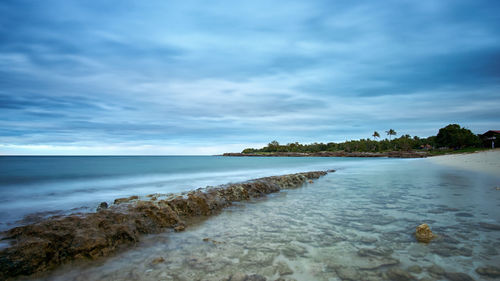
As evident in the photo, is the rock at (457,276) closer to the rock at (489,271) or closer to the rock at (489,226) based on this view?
the rock at (489,271)

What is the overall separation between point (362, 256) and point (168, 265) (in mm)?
3658

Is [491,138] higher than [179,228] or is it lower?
higher

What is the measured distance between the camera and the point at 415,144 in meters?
136

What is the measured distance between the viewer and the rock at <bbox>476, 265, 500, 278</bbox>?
3885 millimetres

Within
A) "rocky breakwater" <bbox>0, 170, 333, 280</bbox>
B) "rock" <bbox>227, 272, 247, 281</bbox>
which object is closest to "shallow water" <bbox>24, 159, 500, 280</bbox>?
"rock" <bbox>227, 272, 247, 281</bbox>

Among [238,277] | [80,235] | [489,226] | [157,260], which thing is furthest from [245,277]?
[489,226]

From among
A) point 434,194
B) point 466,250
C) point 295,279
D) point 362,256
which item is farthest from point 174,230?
point 434,194

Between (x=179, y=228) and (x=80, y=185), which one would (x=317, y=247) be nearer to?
(x=179, y=228)

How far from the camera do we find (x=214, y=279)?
398cm

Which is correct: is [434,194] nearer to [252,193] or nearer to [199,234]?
[252,193]

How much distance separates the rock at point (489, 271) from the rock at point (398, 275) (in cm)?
113

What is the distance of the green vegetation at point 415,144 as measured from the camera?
8512 cm

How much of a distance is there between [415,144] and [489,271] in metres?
158

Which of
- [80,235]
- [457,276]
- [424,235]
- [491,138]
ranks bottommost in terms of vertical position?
[457,276]
